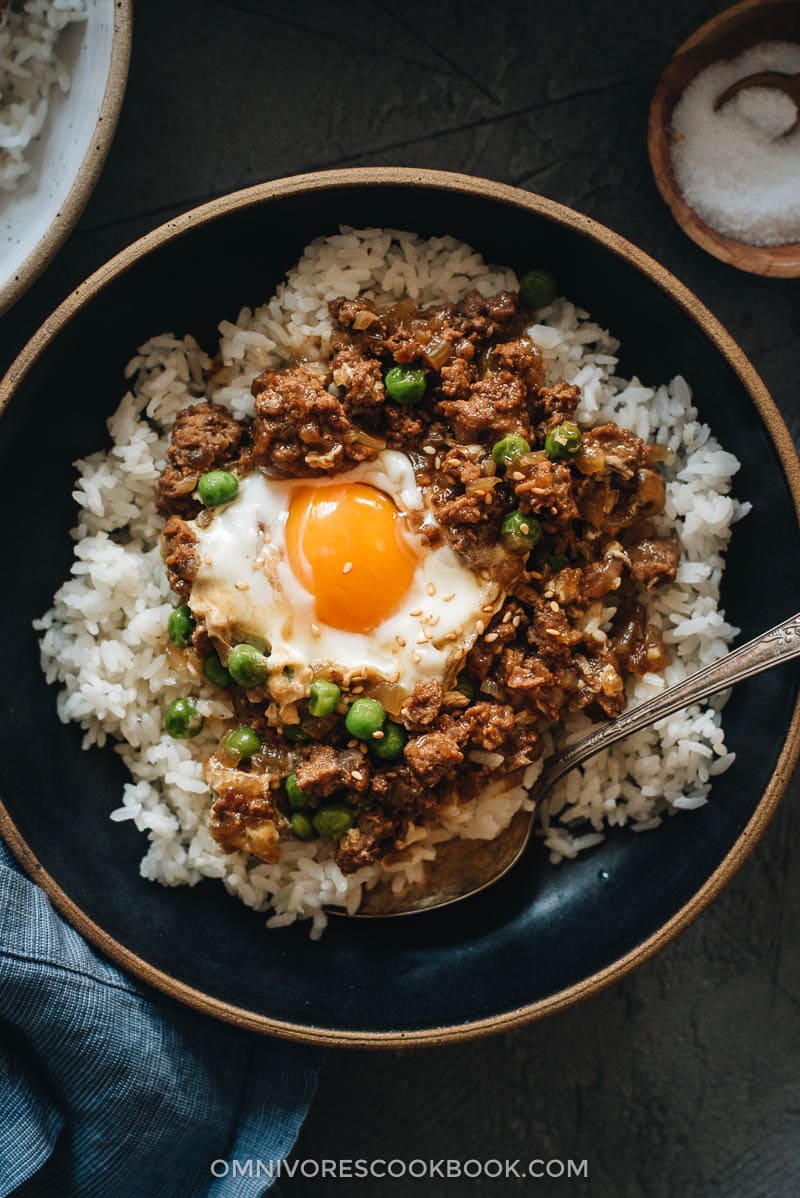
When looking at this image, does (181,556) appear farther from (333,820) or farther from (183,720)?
(333,820)

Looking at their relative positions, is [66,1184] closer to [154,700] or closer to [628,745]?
[154,700]

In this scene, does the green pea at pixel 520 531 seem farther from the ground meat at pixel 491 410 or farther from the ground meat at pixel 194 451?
the ground meat at pixel 194 451

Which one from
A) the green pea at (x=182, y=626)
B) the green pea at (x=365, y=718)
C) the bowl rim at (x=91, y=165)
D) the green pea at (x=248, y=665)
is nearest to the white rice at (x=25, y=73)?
the bowl rim at (x=91, y=165)

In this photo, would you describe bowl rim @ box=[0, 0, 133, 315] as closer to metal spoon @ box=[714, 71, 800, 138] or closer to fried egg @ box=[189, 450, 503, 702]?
fried egg @ box=[189, 450, 503, 702]

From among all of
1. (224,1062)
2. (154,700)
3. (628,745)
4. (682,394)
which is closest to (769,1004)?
(628,745)

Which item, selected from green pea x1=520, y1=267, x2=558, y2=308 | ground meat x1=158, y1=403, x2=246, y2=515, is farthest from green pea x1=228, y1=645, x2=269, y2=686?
green pea x1=520, y1=267, x2=558, y2=308
